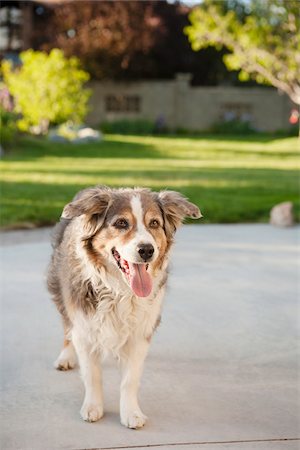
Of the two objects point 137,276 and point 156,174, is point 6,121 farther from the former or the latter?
point 137,276

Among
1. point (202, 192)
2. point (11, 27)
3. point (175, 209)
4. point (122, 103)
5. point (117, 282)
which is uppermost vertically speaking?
point (11, 27)

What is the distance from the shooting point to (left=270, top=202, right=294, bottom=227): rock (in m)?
9.59

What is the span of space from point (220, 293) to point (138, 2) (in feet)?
96.0

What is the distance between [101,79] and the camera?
1310 inches

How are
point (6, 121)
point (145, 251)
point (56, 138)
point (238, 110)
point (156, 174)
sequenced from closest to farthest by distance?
point (145, 251) < point (156, 174) < point (6, 121) < point (56, 138) < point (238, 110)

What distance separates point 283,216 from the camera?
962cm

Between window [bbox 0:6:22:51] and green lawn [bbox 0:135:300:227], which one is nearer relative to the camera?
green lawn [bbox 0:135:300:227]

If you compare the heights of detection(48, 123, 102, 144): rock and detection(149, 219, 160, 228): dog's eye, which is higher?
detection(149, 219, 160, 228): dog's eye

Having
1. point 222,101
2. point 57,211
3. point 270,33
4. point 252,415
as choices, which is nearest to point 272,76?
point 270,33

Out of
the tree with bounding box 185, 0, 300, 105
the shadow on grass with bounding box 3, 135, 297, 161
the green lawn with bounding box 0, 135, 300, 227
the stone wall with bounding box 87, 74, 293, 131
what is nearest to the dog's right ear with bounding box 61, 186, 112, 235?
the green lawn with bounding box 0, 135, 300, 227

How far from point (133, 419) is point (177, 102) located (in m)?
31.4

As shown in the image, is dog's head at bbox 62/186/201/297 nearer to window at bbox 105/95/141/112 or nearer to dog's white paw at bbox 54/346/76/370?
dog's white paw at bbox 54/346/76/370

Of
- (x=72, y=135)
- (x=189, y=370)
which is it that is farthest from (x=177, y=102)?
(x=189, y=370)

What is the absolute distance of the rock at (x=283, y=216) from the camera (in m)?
9.59
